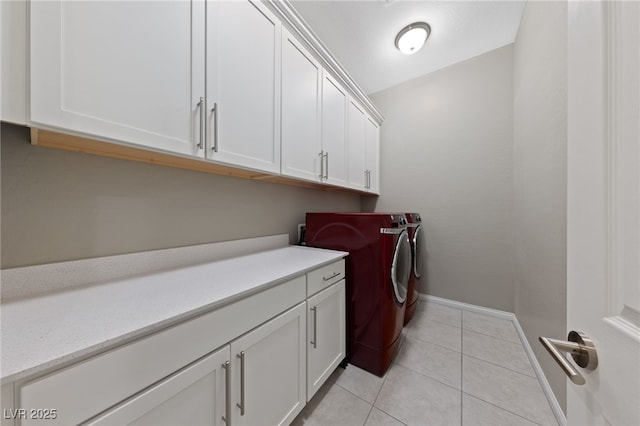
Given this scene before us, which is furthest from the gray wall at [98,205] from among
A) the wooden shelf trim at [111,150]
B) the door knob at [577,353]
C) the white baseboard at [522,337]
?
the white baseboard at [522,337]

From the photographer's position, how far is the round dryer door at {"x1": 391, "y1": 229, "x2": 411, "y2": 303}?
150 cm

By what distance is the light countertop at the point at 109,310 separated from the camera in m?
0.46

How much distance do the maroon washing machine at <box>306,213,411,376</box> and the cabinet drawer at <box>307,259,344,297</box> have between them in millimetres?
139

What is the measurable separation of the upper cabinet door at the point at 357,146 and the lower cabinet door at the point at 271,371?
5.13ft

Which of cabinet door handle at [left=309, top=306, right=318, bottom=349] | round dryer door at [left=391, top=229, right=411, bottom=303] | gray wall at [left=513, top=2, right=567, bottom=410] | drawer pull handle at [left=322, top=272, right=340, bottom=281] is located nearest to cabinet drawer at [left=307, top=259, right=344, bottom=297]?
drawer pull handle at [left=322, top=272, right=340, bottom=281]

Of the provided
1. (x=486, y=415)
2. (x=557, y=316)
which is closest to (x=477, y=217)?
(x=557, y=316)

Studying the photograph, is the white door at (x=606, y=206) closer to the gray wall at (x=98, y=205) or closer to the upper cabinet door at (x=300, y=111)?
the upper cabinet door at (x=300, y=111)

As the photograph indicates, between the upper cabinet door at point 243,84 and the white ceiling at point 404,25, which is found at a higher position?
the white ceiling at point 404,25

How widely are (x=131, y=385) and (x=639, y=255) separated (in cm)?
104

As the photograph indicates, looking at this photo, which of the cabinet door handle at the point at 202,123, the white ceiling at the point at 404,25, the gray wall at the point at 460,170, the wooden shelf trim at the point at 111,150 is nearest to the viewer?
the wooden shelf trim at the point at 111,150

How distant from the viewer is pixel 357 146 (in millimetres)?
2361

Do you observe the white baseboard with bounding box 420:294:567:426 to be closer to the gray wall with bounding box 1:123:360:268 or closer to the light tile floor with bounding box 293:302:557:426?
the light tile floor with bounding box 293:302:557:426

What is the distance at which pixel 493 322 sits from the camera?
7.02ft

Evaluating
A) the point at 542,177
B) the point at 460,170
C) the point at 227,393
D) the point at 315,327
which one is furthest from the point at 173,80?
the point at 460,170
